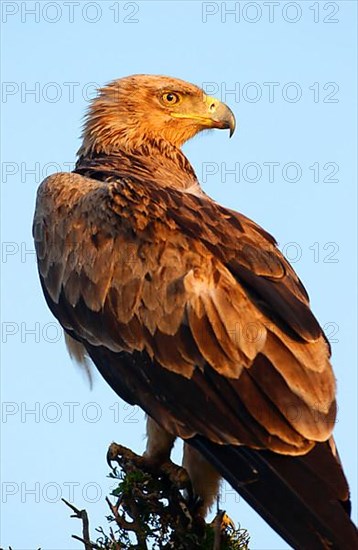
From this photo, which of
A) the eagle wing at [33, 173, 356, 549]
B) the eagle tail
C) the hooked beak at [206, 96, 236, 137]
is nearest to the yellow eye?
the hooked beak at [206, 96, 236, 137]

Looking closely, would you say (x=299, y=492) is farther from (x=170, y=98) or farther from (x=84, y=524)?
(x=170, y=98)

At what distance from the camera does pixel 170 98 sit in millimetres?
11148

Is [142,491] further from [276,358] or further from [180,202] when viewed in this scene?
[180,202]

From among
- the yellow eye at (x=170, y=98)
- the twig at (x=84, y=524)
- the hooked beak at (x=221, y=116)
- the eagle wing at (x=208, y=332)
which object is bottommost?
the twig at (x=84, y=524)

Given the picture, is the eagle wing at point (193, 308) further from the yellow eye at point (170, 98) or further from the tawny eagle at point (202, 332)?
the yellow eye at point (170, 98)

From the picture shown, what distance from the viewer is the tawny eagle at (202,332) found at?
757 centimetres

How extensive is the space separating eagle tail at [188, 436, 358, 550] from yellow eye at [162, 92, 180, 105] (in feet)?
13.6

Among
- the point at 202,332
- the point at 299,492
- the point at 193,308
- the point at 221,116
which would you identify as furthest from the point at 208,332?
the point at 221,116

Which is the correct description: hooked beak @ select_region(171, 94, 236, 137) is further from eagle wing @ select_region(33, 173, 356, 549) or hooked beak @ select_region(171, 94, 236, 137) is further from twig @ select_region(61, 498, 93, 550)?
twig @ select_region(61, 498, 93, 550)

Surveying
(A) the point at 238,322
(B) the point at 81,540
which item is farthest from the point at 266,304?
(B) the point at 81,540

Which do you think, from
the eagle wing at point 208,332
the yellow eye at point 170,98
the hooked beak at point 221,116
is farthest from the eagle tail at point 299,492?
the yellow eye at point 170,98

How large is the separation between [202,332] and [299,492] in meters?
1.31

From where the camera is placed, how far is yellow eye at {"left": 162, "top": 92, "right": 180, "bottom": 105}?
36.5 ft

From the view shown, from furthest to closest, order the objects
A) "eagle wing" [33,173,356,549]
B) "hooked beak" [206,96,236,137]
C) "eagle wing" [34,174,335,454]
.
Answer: "hooked beak" [206,96,236,137] < "eagle wing" [34,174,335,454] < "eagle wing" [33,173,356,549]
